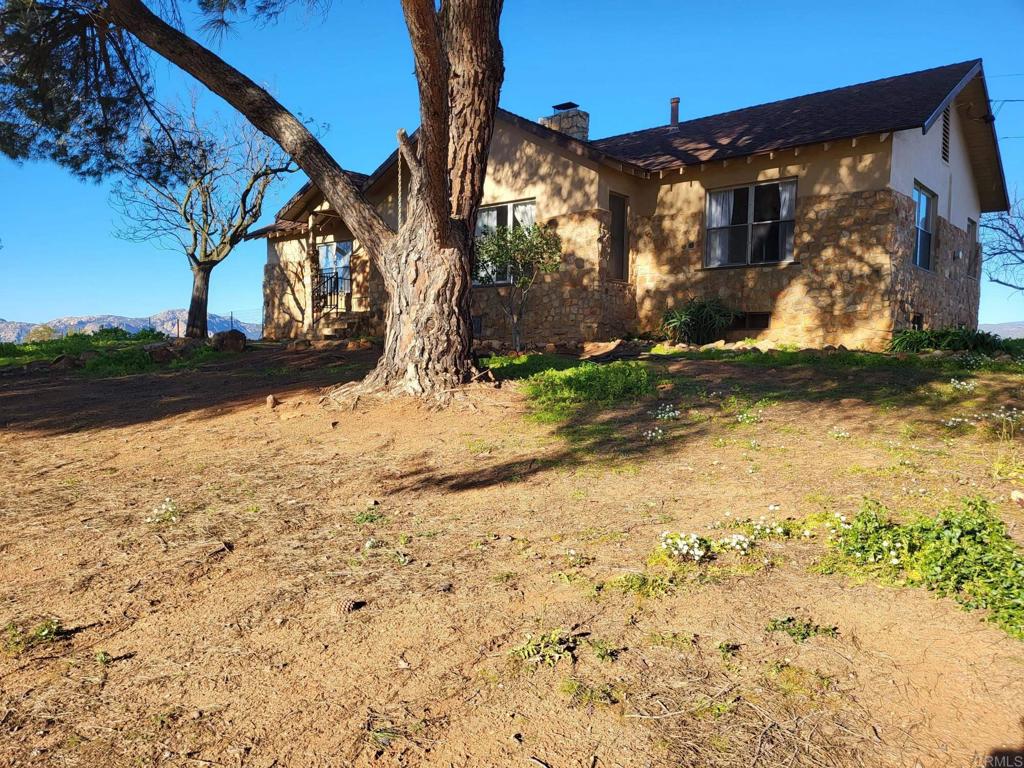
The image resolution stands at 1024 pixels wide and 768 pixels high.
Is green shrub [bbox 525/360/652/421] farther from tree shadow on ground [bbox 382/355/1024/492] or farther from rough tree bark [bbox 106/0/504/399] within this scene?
rough tree bark [bbox 106/0/504/399]

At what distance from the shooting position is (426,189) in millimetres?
7895

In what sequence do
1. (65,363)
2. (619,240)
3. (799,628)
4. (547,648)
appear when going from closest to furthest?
(547,648) < (799,628) < (65,363) < (619,240)

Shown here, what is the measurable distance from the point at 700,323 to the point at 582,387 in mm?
7116

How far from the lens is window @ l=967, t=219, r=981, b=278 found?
19.2 meters

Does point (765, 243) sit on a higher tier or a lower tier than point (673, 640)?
higher

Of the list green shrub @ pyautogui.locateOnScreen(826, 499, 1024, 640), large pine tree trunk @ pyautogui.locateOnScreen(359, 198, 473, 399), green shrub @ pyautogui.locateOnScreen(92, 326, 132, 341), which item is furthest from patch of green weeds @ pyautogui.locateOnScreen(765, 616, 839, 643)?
green shrub @ pyautogui.locateOnScreen(92, 326, 132, 341)

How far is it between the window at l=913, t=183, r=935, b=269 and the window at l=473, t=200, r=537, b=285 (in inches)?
312

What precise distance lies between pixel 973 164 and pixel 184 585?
848 inches

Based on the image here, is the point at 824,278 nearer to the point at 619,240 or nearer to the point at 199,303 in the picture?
the point at 619,240

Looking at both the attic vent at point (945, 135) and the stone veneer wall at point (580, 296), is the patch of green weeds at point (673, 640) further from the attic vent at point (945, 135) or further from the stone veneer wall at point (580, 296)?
the attic vent at point (945, 135)

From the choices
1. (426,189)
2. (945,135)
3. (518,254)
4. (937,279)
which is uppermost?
(945,135)

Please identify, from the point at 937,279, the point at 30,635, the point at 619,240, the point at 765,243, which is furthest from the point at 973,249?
the point at 30,635

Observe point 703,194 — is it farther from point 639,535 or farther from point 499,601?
point 499,601

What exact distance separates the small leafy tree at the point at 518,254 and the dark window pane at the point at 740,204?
3.64 meters
